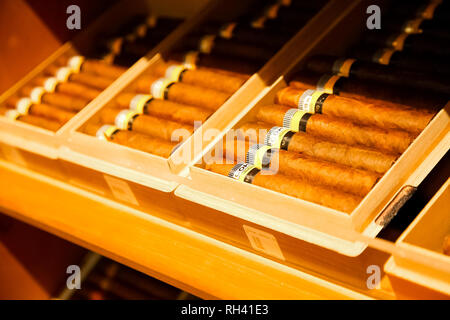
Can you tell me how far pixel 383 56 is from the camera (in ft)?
5.08

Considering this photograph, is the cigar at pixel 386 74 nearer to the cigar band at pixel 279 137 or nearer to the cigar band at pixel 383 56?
the cigar band at pixel 383 56

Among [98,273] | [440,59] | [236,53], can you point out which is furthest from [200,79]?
[98,273]

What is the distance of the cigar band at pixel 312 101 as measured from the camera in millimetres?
1459

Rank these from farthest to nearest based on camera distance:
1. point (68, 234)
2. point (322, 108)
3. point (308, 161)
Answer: point (68, 234), point (322, 108), point (308, 161)

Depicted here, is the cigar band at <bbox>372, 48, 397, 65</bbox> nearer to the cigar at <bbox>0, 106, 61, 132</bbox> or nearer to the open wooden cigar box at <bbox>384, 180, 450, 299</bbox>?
the open wooden cigar box at <bbox>384, 180, 450, 299</bbox>

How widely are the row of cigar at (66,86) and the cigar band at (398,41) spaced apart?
95cm

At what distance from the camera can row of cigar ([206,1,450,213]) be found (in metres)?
1.25

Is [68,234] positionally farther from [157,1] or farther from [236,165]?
[157,1]

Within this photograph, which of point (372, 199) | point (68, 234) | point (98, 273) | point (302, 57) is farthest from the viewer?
point (98, 273)

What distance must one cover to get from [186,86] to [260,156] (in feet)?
1.64

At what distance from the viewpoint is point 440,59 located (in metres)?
1.46

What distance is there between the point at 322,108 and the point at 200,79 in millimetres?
494

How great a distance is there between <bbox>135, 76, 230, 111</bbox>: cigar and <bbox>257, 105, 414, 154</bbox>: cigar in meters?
0.20

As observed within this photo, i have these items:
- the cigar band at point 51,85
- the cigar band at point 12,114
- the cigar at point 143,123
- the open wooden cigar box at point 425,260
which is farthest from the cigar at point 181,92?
the open wooden cigar box at point 425,260
